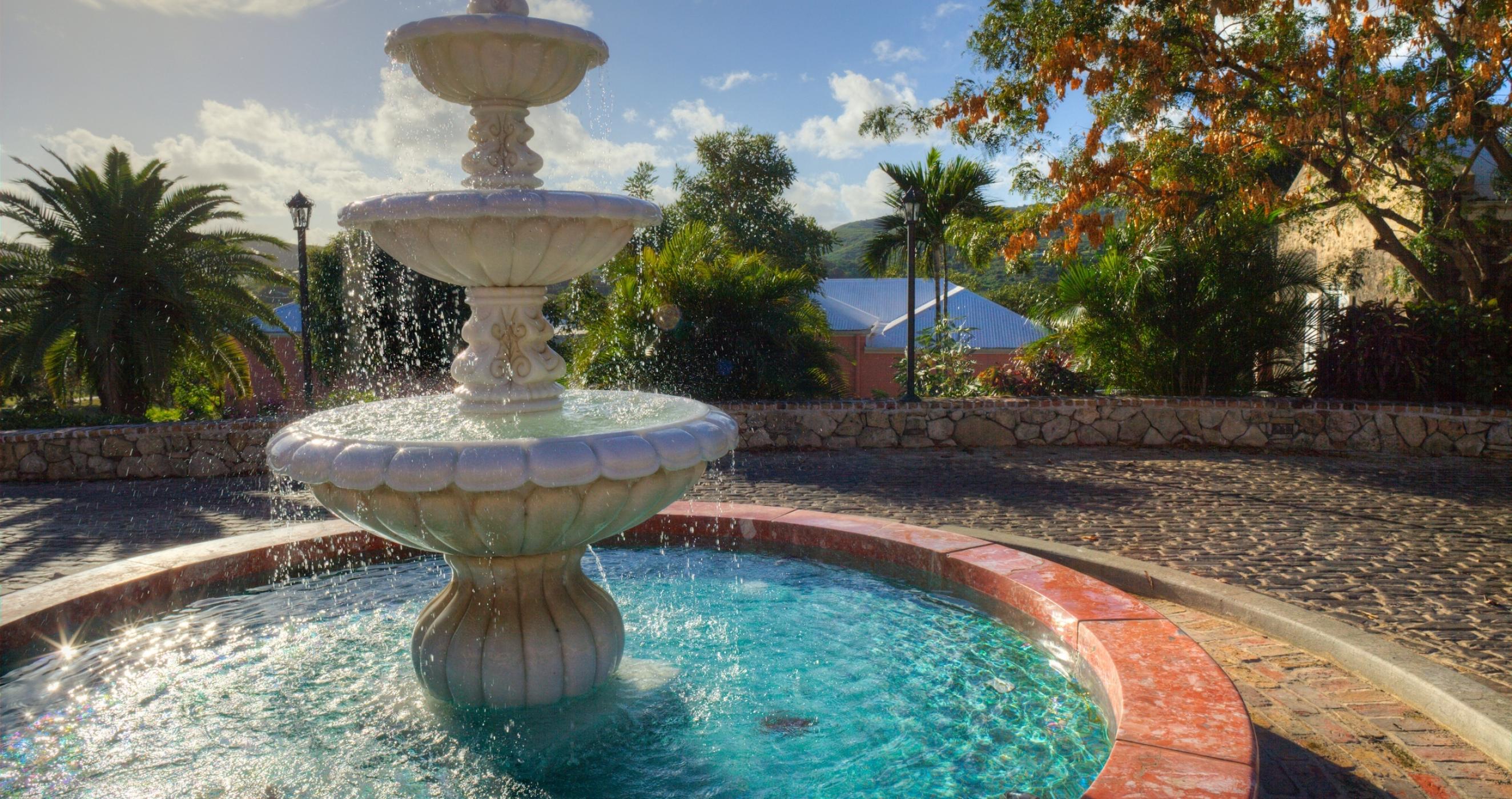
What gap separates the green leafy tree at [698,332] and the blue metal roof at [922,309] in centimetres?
1223

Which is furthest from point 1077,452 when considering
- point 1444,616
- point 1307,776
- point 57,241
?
point 57,241

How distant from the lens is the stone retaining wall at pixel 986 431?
9.55 meters

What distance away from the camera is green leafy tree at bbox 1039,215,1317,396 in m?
10.9

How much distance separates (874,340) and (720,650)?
63.6 ft

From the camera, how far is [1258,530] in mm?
6203

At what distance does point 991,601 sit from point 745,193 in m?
22.5

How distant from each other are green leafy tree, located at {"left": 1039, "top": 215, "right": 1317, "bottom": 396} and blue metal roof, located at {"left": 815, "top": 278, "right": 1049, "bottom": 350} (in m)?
11.9

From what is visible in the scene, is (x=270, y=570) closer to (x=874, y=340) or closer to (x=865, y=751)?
(x=865, y=751)

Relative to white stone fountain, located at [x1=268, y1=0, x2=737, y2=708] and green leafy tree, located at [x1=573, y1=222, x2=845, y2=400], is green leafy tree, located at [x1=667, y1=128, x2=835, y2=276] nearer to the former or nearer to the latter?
green leafy tree, located at [x1=573, y1=222, x2=845, y2=400]

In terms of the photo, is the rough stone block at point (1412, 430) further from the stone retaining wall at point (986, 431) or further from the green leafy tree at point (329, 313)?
the green leafy tree at point (329, 313)

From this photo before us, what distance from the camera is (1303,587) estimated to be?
4.82 m

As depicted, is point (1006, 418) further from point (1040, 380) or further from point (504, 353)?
point (504, 353)

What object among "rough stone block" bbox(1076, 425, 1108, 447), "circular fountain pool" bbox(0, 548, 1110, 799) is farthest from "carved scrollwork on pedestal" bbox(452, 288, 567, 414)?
"rough stone block" bbox(1076, 425, 1108, 447)

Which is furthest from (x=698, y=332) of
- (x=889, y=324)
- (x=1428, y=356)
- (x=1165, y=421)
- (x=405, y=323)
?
(x=889, y=324)
